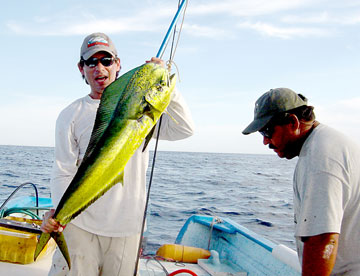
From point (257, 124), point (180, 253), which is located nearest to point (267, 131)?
point (257, 124)

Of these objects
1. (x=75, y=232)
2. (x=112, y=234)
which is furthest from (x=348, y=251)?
(x=75, y=232)

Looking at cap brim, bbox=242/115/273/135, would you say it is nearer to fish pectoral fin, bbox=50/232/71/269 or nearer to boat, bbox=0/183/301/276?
fish pectoral fin, bbox=50/232/71/269

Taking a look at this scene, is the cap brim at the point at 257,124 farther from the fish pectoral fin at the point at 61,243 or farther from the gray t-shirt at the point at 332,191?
the fish pectoral fin at the point at 61,243

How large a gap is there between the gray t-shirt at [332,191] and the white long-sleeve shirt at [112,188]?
0.99 meters

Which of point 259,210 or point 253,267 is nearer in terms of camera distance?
point 253,267

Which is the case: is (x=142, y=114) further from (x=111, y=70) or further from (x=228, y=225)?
(x=228, y=225)

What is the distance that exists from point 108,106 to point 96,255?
4.48ft

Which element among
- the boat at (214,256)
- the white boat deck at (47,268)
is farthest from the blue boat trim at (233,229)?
the white boat deck at (47,268)

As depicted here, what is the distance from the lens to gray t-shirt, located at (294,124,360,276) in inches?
67.9

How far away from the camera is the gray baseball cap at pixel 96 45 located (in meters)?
2.59

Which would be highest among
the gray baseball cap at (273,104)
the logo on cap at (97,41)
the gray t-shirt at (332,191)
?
the logo on cap at (97,41)

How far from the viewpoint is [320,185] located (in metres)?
1.74

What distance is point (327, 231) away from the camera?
1.71 metres

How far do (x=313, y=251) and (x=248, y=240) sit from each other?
3680mm
